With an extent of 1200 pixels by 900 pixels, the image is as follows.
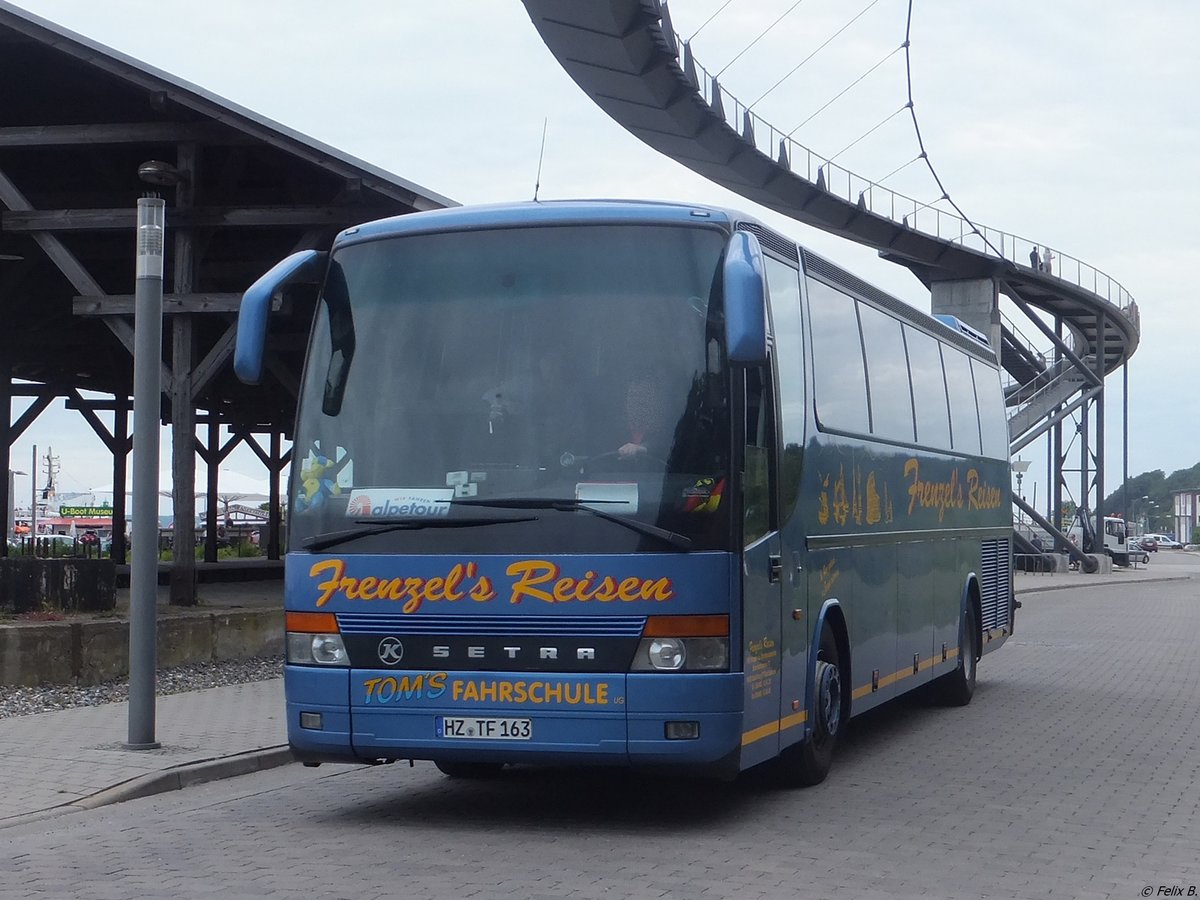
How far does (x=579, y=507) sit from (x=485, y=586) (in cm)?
58

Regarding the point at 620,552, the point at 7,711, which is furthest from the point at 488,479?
the point at 7,711

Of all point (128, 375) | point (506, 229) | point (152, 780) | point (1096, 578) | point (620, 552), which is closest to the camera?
point (620, 552)

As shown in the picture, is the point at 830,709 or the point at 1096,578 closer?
the point at 830,709

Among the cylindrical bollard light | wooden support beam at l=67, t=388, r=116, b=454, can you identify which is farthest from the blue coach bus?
wooden support beam at l=67, t=388, r=116, b=454

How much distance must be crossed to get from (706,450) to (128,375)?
23.9m

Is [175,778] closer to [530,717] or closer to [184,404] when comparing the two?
[530,717]

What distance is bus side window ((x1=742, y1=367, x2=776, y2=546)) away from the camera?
825 cm

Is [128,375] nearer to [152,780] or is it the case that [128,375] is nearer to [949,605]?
[949,605]

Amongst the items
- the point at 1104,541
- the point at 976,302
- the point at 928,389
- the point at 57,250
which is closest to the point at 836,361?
the point at 928,389

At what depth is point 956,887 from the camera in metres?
6.83

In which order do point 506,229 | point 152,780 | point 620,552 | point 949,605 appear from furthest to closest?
point 949,605 → point 152,780 → point 506,229 → point 620,552

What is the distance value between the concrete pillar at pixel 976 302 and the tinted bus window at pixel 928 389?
117ft

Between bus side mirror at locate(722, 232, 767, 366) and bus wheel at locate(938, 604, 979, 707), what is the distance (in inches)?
286

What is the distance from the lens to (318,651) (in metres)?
8.32
